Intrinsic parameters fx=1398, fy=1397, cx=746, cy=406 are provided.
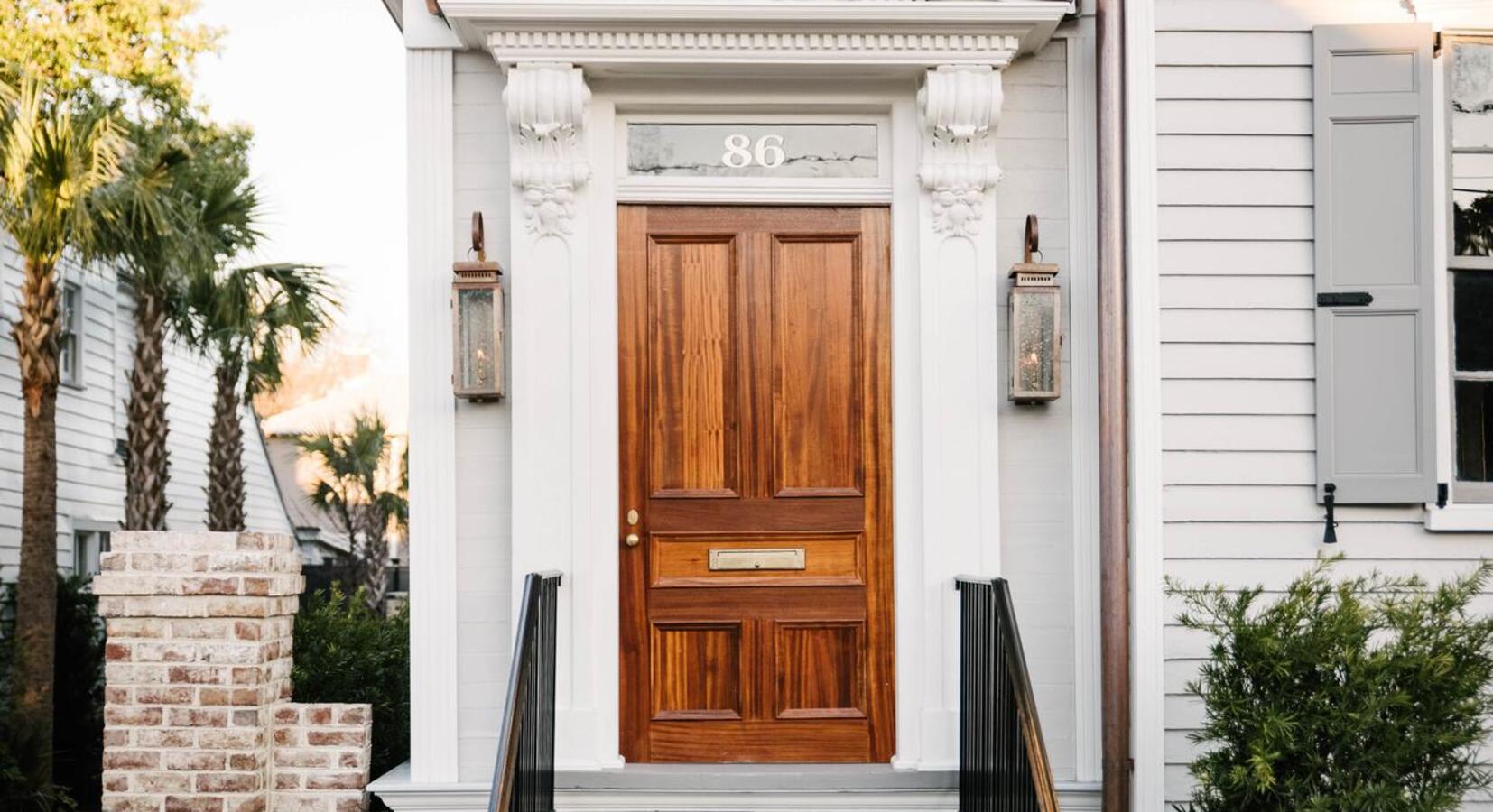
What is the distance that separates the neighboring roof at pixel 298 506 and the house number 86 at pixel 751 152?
17526 millimetres

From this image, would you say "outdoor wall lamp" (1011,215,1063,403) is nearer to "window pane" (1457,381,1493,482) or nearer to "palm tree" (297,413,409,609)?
"window pane" (1457,381,1493,482)

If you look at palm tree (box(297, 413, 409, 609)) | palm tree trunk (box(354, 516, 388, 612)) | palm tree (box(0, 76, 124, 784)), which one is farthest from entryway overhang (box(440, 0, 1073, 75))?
palm tree trunk (box(354, 516, 388, 612))

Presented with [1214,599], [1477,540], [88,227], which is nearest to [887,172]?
[1214,599]

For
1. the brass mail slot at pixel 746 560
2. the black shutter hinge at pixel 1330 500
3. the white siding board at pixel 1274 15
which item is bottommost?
the brass mail slot at pixel 746 560

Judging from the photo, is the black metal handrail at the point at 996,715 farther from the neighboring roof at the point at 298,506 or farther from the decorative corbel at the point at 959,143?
the neighboring roof at the point at 298,506

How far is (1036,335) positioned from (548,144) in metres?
1.73

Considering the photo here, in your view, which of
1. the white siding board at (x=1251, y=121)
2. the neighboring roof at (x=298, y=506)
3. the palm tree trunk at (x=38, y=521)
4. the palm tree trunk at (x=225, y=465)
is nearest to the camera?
the white siding board at (x=1251, y=121)

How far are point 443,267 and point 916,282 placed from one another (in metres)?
1.59

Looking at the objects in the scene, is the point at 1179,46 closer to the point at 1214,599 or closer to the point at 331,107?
the point at 1214,599

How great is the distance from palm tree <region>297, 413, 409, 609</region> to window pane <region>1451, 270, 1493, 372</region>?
562 inches

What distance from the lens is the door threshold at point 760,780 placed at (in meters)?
4.50

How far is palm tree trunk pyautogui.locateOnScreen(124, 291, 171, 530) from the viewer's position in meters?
11.0

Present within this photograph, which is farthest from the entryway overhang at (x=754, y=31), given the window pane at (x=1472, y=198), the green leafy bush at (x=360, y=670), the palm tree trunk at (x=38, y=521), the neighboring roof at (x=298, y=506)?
the neighboring roof at (x=298, y=506)

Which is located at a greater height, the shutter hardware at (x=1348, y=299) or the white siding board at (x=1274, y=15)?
the white siding board at (x=1274, y=15)
